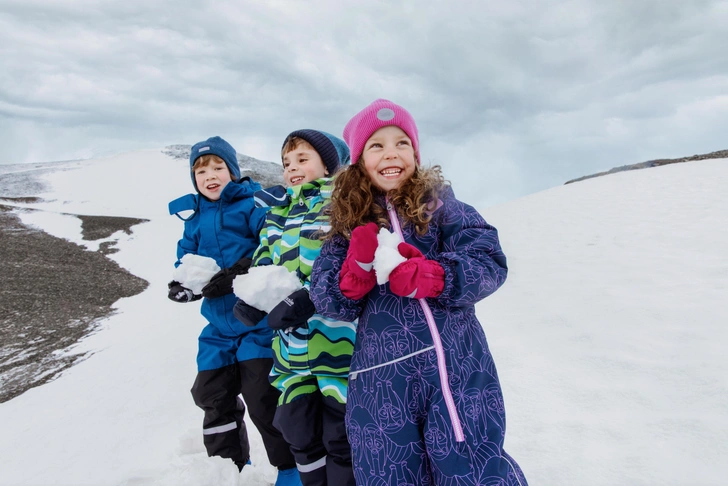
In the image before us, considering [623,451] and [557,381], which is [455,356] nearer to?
[623,451]

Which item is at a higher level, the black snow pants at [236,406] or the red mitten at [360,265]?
the red mitten at [360,265]

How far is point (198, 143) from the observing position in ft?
10.2

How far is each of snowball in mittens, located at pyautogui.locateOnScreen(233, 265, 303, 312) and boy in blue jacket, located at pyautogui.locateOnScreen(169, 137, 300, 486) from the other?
0.58 metres

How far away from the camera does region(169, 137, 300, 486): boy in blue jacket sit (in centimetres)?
274

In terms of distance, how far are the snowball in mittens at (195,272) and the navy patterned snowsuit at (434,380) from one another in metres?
1.30

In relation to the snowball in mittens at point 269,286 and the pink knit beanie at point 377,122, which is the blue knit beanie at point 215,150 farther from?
the pink knit beanie at point 377,122

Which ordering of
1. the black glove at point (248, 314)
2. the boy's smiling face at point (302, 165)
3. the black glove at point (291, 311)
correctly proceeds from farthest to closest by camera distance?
1. the boy's smiling face at point (302, 165)
2. the black glove at point (248, 314)
3. the black glove at point (291, 311)

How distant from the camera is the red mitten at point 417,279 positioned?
1.52 meters

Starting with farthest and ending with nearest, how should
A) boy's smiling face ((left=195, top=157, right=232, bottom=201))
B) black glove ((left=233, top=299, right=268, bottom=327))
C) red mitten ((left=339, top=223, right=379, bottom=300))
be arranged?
boy's smiling face ((left=195, top=157, right=232, bottom=201)) < black glove ((left=233, top=299, right=268, bottom=327)) < red mitten ((left=339, top=223, right=379, bottom=300))

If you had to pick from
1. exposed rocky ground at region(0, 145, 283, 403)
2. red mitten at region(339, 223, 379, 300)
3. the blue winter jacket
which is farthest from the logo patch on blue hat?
exposed rocky ground at region(0, 145, 283, 403)

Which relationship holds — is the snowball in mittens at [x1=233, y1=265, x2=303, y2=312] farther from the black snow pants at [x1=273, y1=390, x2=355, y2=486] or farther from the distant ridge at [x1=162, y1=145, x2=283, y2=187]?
the distant ridge at [x1=162, y1=145, x2=283, y2=187]

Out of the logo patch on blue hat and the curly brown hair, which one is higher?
the logo patch on blue hat

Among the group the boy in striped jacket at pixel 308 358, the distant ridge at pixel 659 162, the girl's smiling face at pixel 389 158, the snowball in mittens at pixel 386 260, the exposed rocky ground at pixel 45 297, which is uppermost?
the distant ridge at pixel 659 162

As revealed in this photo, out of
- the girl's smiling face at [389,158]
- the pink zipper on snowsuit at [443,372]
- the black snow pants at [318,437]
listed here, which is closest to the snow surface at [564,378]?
the black snow pants at [318,437]
